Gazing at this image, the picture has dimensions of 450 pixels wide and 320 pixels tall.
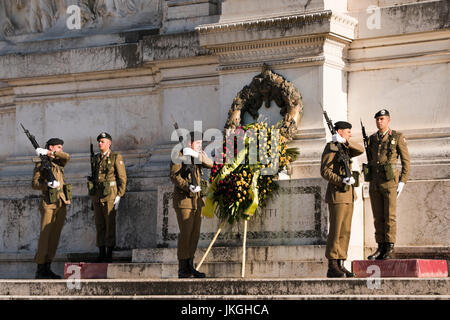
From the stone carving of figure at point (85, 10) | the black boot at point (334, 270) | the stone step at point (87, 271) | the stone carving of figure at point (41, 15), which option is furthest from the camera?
the stone carving of figure at point (41, 15)

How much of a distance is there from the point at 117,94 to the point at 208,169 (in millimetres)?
3182

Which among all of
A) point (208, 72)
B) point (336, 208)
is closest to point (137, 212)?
point (208, 72)

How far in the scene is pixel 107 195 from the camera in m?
19.7

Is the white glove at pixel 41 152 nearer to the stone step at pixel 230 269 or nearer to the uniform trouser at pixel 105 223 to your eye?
the uniform trouser at pixel 105 223

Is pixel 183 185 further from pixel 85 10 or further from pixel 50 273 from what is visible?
pixel 85 10

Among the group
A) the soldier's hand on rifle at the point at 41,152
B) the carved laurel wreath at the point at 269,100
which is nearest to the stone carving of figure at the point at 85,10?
the soldier's hand on rifle at the point at 41,152

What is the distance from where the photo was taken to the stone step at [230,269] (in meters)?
17.7

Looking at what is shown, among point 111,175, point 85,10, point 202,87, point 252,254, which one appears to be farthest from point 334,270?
point 85,10

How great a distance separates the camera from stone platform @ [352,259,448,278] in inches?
647

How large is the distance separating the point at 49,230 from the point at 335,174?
189 inches

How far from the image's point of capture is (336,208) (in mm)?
16953

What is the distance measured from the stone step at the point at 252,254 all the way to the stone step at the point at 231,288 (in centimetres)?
200

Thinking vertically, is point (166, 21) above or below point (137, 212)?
above

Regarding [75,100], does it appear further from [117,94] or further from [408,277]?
[408,277]
